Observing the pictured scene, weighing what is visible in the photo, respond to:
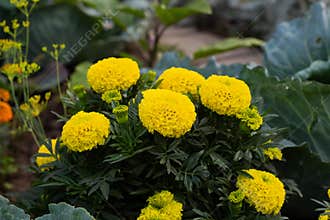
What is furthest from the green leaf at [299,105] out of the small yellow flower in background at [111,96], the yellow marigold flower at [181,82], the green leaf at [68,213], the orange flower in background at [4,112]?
the orange flower in background at [4,112]

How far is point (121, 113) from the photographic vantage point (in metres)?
1.40

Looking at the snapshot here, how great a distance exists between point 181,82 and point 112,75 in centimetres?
22

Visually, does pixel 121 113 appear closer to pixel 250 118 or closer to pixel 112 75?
pixel 112 75

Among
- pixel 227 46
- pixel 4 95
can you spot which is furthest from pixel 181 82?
pixel 227 46

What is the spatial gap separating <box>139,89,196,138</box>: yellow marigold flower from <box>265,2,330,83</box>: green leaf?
116 centimetres

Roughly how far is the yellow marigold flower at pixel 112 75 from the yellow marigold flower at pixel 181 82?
0.11 m

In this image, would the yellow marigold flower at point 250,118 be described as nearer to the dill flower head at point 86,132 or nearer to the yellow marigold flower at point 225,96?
the yellow marigold flower at point 225,96

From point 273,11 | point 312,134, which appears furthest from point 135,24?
point 312,134

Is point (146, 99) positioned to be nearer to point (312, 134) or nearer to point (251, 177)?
point (251, 177)

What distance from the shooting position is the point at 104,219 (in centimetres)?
149

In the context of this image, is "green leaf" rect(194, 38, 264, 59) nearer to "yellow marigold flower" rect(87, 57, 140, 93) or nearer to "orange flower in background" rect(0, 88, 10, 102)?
"orange flower in background" rect(0, 88, 10, 102)

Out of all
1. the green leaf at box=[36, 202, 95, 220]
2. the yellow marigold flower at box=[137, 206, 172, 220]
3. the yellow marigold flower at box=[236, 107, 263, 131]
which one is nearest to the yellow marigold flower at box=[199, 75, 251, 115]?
the yellow marigold flower at box=[236, 107, 263, 131]

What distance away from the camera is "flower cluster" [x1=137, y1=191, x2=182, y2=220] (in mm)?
1360

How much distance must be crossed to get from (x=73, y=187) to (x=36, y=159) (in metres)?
0.29
